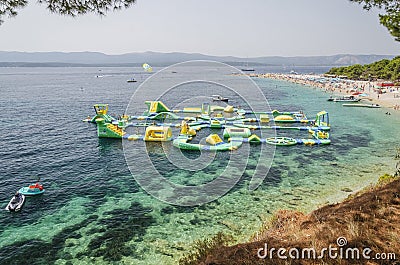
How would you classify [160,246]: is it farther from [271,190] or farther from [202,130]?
[202,130]

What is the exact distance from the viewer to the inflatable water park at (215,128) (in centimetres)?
3027

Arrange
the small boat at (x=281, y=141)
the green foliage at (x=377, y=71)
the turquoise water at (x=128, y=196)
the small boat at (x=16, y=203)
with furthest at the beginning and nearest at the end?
1. the green foliage at (x=377, y=71)
2. the small boat at (x=281, y=141)
3. the small boat at (x=16, y=203)
4. the turquoise water at (x=128, y=196)

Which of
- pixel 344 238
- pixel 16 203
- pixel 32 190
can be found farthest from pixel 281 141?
pixel 16 203

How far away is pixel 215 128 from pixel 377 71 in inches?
3316

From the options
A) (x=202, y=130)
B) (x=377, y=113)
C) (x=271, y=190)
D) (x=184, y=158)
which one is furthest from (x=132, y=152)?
(x=377, y=113)

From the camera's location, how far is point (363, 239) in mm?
6305

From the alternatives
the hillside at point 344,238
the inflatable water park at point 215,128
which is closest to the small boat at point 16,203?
the hillside at point 344,238

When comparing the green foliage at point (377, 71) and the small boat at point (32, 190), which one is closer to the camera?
the small boat at point (32, 190)

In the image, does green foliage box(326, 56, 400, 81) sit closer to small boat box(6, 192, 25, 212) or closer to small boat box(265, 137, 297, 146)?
small boat box(265, 137, 297, 146)

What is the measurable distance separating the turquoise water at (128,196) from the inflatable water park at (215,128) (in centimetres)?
177

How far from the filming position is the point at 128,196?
18.6 metres

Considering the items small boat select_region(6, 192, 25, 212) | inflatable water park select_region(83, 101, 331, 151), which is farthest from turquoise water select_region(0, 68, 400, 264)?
inflatable water park select_region(83, 101, 331, 151)

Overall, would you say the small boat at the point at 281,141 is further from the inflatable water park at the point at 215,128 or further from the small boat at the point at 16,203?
the small boat at the point at 16,203

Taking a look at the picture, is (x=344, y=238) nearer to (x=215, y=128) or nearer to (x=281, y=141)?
(x=281, y=141)
